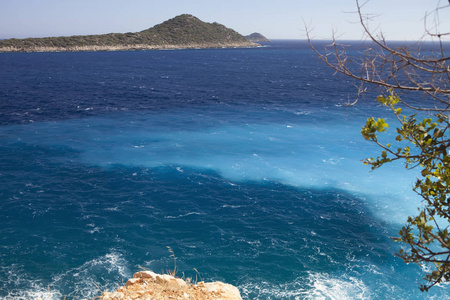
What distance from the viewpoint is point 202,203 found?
28.0 metres

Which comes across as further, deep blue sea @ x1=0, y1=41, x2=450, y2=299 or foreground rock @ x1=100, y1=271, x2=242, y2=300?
deep blue sea @ x1=0, y1=41, x2=450, y2=299

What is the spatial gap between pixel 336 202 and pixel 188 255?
13465 millimetres

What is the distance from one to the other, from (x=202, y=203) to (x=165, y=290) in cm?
1553

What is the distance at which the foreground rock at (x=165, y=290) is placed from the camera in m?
12.0

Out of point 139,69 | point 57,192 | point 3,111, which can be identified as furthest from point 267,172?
point 139,69

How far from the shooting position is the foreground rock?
39.4 feet

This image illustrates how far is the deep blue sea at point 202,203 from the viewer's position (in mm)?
19766

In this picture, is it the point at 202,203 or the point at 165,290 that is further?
the point at 202,203

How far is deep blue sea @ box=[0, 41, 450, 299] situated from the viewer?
19.8 metres

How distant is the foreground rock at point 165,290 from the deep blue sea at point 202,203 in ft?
8.77

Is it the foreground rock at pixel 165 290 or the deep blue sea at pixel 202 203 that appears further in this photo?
the deep blue sea at pixel 202 203

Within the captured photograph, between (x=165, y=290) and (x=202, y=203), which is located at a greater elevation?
(x=165, y=290)

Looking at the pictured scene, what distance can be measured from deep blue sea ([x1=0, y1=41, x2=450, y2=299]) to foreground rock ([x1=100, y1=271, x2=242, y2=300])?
8.77 ft

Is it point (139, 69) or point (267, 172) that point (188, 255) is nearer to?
point (267, 172)
